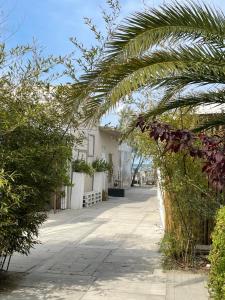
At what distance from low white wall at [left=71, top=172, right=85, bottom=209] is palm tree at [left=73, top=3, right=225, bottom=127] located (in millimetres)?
12976

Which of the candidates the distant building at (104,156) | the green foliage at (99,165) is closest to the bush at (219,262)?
the distant building at (104,156)

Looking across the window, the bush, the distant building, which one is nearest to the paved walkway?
the bush

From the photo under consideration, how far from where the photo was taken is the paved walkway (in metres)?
6.51

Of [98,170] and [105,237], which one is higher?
[98,170]

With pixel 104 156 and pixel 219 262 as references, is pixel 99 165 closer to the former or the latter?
pixel 104 156

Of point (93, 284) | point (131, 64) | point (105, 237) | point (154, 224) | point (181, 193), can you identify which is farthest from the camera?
point (154, 224)

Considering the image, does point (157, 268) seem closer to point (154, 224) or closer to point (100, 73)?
point (100, 73)

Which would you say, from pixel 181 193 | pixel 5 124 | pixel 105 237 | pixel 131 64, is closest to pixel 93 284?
pixel 181 193

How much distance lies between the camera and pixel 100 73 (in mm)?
5965

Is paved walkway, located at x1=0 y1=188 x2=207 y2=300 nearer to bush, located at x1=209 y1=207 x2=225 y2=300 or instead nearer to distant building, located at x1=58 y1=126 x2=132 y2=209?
bush, located at x1=209 y1=207 x2=225 y2=300

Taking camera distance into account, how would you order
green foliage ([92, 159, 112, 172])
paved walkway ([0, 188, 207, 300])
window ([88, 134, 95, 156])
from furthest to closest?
green foliage ([92, 159, 112, 172])
window ([88, 134, 95, 156])
paved walkway ([0, 188, 207, 300])

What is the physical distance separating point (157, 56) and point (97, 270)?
3.79m

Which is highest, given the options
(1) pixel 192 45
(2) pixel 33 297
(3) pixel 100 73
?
(1) pixel 192 45

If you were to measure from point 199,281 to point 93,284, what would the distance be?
165 centimetres
